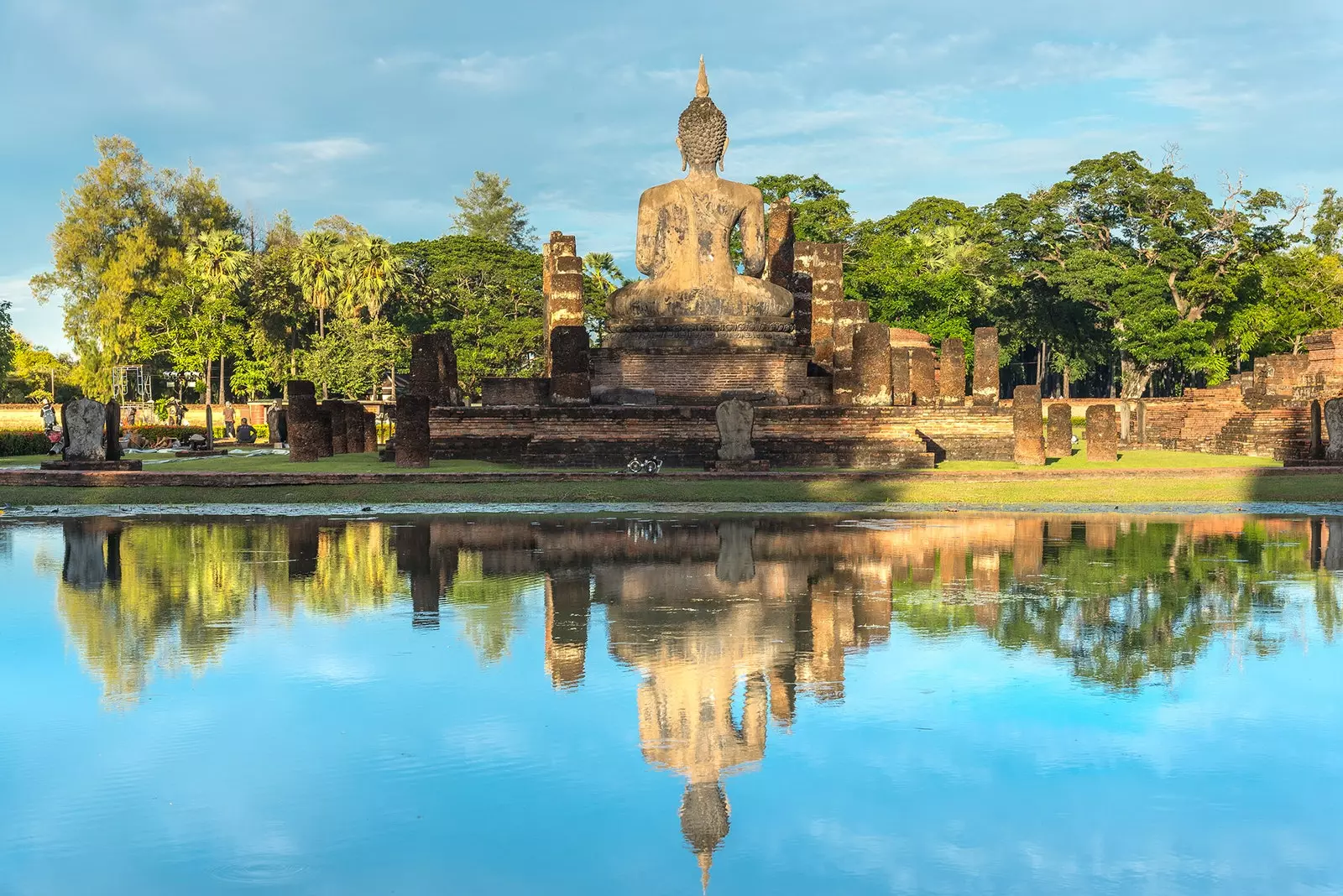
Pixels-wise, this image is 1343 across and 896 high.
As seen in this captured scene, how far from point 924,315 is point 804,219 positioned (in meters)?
7.18

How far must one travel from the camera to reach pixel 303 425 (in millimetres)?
24609

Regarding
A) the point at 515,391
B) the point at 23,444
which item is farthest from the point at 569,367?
the point at 23,444

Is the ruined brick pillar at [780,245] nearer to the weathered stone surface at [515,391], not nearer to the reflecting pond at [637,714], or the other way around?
the weathered stone surface at [515,391]

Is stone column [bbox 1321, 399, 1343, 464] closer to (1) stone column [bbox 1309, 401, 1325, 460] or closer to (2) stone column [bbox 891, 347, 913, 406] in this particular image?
(1) stone column [bbox 1309, 401, 1325, 460]

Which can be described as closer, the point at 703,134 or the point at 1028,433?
the point at 1028,433

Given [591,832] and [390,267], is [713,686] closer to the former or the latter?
[591,832]

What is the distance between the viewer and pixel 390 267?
64750 millimetres

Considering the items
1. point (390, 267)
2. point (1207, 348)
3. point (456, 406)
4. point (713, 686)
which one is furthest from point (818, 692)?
point (390, 267)

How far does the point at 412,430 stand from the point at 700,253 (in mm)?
8100

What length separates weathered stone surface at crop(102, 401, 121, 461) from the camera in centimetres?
2209

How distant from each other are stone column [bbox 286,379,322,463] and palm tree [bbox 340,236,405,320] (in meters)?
39.2

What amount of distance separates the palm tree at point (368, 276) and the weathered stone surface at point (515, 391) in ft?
126

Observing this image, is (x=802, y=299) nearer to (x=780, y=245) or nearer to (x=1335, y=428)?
(x=780, y=245)

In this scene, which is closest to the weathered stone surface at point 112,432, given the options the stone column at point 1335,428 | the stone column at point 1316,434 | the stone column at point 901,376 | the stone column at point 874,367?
the stone column at point 874,367
